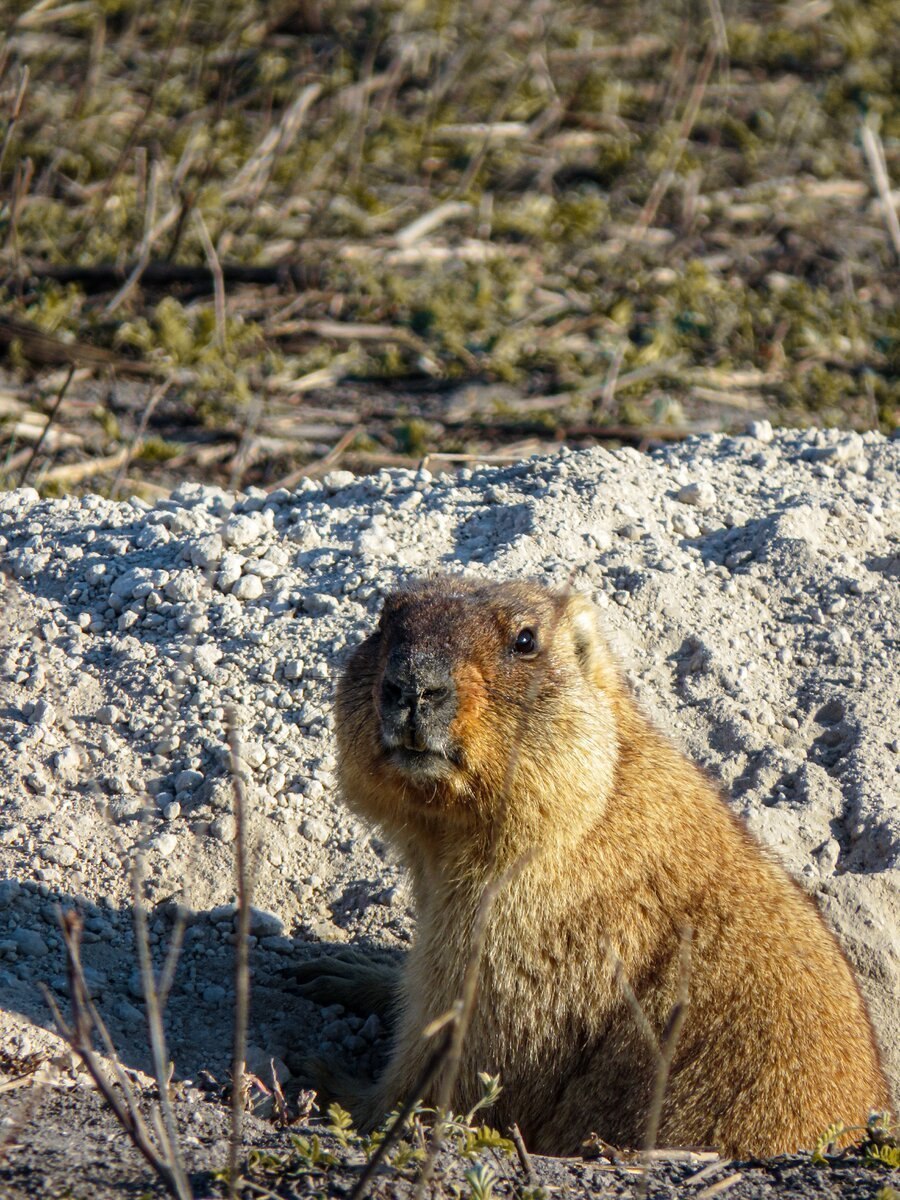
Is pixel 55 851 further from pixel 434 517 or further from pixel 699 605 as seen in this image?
pixel 699 605

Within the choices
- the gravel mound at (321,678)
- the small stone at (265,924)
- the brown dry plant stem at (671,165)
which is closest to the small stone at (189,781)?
the gravel mound at (321,678)

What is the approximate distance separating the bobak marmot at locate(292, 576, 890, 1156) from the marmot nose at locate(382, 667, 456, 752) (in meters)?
0.02

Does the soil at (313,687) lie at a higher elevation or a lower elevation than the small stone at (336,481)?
lower

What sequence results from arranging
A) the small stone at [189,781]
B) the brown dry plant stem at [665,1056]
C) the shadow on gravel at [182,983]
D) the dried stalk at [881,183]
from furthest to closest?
1. the dried stalk at [881,183]
2. the small stone at [189,781]
3. the shadow on gravel at [182,983]
4. the brown dry plant stem at [665,1056]

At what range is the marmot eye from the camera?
13.4ft

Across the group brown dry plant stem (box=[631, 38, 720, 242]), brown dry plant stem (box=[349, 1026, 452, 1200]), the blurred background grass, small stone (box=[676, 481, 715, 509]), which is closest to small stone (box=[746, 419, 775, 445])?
small stone (box=[676, 481, 715, 509])

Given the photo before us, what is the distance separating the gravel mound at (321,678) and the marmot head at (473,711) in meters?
0.90

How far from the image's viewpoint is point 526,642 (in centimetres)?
411

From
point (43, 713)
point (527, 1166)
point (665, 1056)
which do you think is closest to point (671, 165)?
point (43, 713)

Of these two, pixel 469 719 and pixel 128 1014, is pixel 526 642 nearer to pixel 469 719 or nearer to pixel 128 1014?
pixel 469 719

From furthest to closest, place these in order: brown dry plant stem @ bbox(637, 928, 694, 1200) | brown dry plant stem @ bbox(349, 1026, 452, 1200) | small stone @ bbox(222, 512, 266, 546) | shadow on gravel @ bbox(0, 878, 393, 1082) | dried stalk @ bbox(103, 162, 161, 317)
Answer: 1. dried stalk @ bbox(103, 162, 161, 317)
2. small stone @ bbox(222, 512, 266, 546)
3. shadow on gravel @ bbox(0, 878, 393, 1082)
4. brown dry plant stem @ bbox(637, 928, 694, 1200)
5. brown dry plant stem @ bbox(349, 1026, 452, 1200)

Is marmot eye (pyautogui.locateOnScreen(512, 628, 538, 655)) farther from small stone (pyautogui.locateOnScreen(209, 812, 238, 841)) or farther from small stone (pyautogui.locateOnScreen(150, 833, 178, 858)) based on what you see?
small stone (pyautogui.locateOnScreen(150, 833, 178, 858))

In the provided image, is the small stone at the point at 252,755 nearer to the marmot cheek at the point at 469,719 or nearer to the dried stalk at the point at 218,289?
the marmot cheek at the point at 469,719

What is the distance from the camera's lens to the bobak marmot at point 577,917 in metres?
3.94
